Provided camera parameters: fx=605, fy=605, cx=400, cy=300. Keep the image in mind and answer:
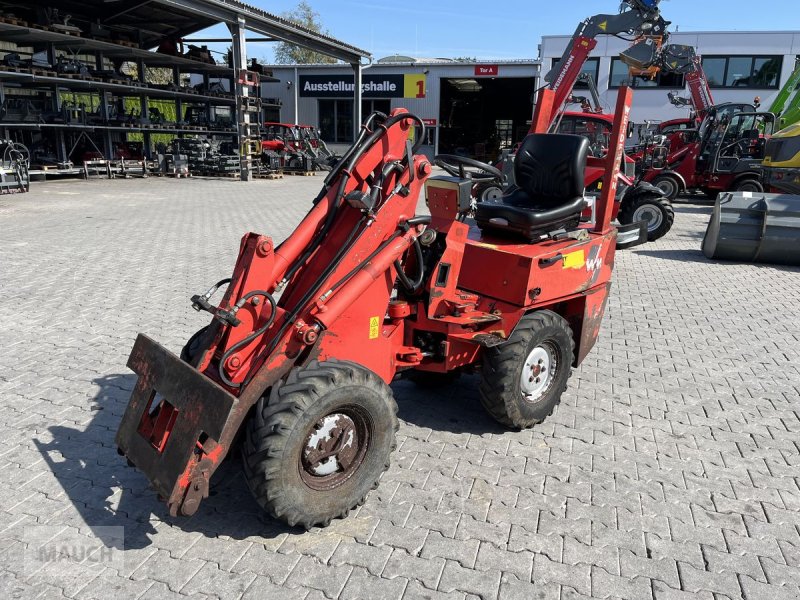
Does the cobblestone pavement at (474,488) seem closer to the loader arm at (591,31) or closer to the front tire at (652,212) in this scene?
the front tire at (652,212)

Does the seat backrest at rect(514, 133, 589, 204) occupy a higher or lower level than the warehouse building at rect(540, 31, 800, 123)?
lower

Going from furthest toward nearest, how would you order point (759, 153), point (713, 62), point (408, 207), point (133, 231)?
point (713, 62) < point (759, 153) < point (133, 231) < point (408, 207)

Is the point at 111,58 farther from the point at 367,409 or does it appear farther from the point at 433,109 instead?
the point at 367,409

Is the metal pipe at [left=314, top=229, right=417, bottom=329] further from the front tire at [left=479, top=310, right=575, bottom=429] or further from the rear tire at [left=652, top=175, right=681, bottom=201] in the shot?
the rear tire at [left=652, top=175, right=681, bottom=201]

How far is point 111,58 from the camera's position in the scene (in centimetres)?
2375

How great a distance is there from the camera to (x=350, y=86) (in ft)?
106

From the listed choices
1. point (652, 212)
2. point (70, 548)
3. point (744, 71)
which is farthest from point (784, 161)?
point (744, 71)

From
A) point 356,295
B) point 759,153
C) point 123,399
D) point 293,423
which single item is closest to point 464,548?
point 293,423

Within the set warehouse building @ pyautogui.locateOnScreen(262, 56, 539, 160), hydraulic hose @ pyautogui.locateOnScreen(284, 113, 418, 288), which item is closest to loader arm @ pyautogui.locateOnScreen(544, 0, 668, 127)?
hydraulic hose @ pyautogui.locateOnScreen(284, 113, 418, 288)

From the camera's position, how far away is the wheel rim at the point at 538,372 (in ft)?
12.7

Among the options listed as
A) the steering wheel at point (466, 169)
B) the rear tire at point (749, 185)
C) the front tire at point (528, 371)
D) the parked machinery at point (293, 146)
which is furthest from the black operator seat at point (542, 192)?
the parked machinery at point (293, 146)

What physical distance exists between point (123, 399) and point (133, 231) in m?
7.06

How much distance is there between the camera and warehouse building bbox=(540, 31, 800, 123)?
92.5ft

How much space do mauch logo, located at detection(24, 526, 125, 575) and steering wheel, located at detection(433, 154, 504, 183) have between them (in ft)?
8.78
